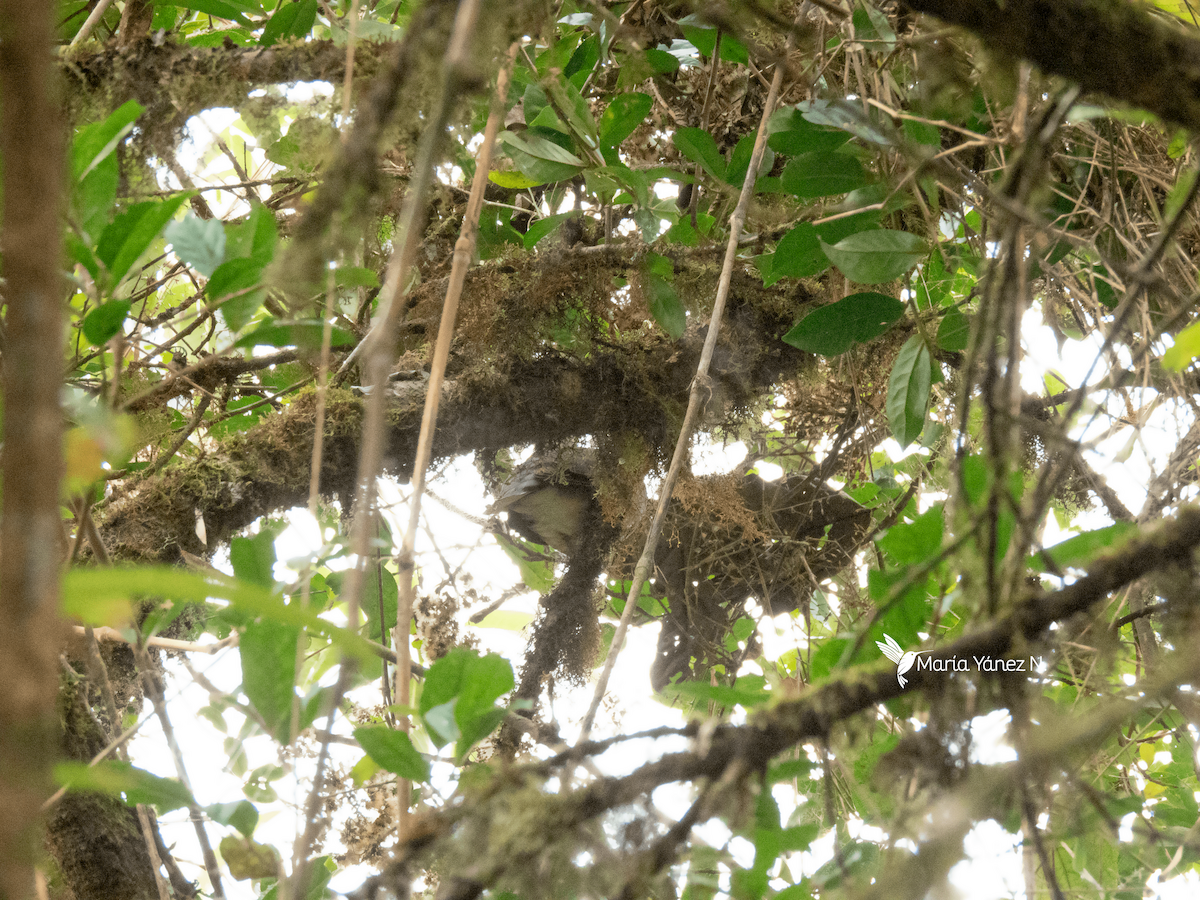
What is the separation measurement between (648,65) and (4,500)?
1052 mm

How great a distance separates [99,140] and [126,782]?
1.32 feet

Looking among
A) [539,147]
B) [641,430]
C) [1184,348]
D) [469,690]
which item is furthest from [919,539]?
[641,430]

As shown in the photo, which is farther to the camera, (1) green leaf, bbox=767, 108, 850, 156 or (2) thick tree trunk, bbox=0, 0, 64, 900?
(1) green leaf, bbox=767, 108, 850, 156

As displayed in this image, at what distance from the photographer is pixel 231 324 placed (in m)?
0.55

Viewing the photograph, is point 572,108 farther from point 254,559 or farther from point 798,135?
point 254,559

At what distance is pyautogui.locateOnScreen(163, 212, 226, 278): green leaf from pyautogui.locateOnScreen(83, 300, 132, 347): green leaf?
0.20 ft

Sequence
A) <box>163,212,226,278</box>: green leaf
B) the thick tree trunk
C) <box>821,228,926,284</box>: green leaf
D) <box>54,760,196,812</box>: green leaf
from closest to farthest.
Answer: the thick tree trunk → <box>54,760,196,812</box>: green leaf → <box>163,212,226,278</box>: green leaf → <box>821,228,926,284</box>: green leaf

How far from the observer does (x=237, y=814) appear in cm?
49

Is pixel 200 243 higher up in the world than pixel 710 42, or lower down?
lower down

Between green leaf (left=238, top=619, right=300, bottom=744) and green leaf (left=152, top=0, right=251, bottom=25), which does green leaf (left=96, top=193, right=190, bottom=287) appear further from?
green leaf (left=152, top=0, right=251, bottom=25)

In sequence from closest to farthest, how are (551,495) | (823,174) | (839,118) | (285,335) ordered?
(285,335) < (839,118) < (823,174) < (551,495)

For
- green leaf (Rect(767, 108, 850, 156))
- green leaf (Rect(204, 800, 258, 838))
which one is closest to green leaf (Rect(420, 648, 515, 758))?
green leaf (Rect(204, 800, 258, 838))

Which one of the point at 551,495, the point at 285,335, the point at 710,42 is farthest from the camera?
the point at 551,495

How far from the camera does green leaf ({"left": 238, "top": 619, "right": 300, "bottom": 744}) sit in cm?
45
